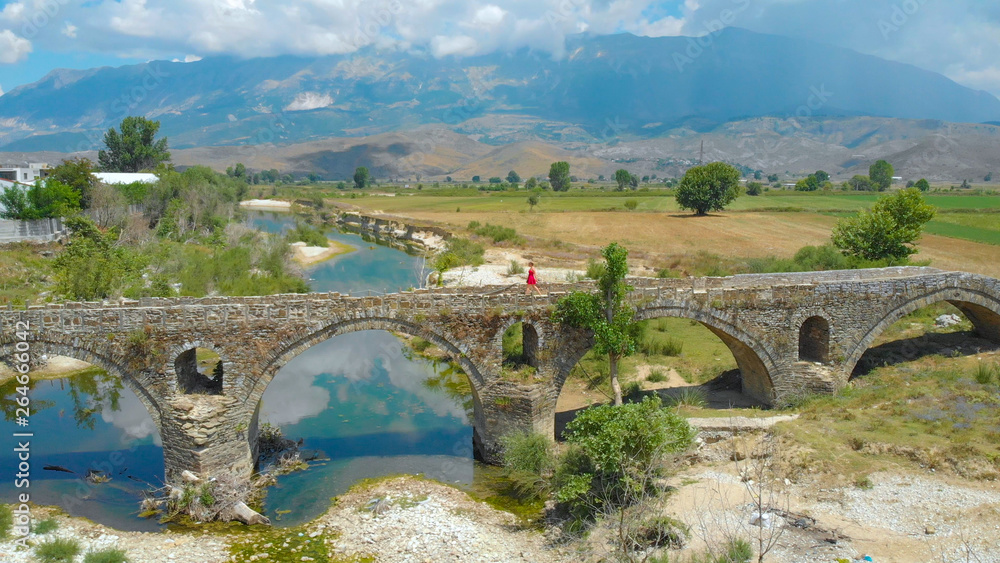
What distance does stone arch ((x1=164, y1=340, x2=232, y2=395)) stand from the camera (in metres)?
17.2

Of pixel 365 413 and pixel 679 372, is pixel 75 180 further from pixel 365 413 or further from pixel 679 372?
pixel 679 372

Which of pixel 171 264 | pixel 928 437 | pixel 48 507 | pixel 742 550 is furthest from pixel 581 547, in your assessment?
pixel 171 264

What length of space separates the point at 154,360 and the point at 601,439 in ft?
37.2

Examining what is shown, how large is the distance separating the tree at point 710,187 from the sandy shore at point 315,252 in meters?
35.6

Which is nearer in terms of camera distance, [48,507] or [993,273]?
[48,507]

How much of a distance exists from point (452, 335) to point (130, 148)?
78749mm

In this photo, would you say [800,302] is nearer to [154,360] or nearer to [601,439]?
[601,439]

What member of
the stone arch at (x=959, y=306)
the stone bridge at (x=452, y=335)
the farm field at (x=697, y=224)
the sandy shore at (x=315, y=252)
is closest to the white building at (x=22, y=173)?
the sandy shore at (x=315, y=252)

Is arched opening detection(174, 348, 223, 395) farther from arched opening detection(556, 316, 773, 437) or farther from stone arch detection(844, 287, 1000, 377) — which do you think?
stone arch detection(844, 287, 1000, 377)

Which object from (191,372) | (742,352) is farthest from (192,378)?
(742,352)

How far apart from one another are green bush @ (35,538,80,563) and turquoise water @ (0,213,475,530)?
6.40ft

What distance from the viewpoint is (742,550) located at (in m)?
12.0

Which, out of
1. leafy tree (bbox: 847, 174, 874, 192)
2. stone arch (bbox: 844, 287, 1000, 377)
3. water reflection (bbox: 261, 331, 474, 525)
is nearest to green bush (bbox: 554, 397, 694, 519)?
water reflection (bbox: 261, 331, 474, 525)

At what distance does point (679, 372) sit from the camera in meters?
26.4
